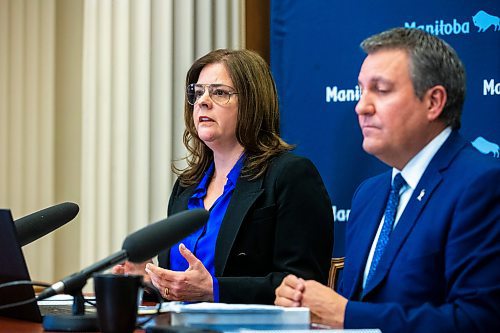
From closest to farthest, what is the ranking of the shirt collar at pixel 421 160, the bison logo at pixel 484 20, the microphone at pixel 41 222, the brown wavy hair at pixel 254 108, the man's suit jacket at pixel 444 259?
the man's suit jacket at pixel 444 259
the shirt collar at pixel 421 160
the microphone at pixel 41 222
the brown wavy hair at pixel 254 108
the bison logo at pixel 484 20

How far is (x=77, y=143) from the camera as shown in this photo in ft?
15.9

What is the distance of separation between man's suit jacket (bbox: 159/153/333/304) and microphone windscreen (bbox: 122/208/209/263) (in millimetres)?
1052

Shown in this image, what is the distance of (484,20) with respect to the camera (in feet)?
13.0

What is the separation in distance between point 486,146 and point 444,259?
5.66ft

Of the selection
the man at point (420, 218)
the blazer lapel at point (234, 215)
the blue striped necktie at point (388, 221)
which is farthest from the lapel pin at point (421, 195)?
the blazer lapel at point (234, 215)

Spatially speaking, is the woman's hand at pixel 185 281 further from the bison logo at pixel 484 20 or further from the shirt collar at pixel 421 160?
the bison logo at pixel 484 20

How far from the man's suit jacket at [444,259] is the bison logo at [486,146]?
1.51 metres

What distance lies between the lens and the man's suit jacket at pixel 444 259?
7.23ft

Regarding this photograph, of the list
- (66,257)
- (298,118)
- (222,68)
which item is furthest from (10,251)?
(66,257)

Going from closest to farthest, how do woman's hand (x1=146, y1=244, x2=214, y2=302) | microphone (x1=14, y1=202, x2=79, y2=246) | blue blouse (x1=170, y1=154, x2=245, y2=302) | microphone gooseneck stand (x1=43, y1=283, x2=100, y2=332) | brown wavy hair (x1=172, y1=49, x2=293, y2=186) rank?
microphone gooseneck stand (x1=43, y1=283, x2=100, y2=332) → microphone (x1=14, y1=202, x2=79, y2=246) → woman's hand (x1=146, y1=244, x2=214, y2=302) → blue blouse (x1=170, y1=154, x2=245, y2=302) → brown wavy hair (x1=172, y1=49, x2=293, y2=186)

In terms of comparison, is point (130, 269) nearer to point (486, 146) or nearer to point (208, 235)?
point (208, 235)

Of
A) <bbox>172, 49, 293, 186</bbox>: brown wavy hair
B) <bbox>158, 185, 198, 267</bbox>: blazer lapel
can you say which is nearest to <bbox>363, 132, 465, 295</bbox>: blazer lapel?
<bbox>172, 49, 293, 186</bbox>: brown wavy hair

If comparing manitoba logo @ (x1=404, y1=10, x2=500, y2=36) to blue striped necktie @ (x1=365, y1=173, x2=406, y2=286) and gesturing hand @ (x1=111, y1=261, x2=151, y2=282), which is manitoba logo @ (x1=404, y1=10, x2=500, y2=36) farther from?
gesturing hand @ (x1=111, y1=261, x2=151, y2=282)

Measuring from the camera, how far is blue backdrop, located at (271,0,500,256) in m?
3.99
